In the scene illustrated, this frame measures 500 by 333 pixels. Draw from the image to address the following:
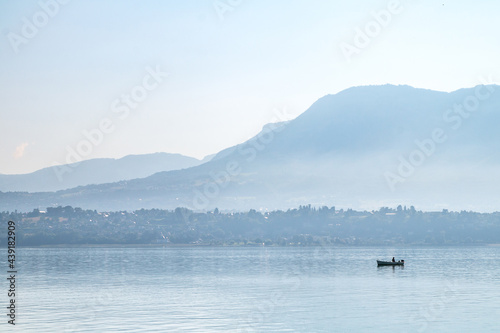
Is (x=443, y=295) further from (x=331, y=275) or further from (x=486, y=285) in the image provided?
(x=331, y=275)

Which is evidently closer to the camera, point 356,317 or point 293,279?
point 356,317

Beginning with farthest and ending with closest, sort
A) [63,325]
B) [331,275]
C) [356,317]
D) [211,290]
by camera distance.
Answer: [331,275], [211,290], [356,317], [63,325]

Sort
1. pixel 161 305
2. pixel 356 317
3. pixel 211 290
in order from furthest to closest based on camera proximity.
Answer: pixel 211 290 → pixel 161 305 → pixel 356 317

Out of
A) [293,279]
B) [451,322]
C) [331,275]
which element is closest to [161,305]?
[451,322]

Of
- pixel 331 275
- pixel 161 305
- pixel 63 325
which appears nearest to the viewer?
pixel 63 325

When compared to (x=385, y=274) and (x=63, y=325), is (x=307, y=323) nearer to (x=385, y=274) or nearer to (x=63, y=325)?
(x=63, y=325)

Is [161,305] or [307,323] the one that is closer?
[307,323]

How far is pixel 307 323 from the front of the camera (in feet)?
266

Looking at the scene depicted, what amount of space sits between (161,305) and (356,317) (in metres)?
25.5

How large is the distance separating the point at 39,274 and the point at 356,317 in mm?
95737

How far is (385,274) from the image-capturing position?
162 meters

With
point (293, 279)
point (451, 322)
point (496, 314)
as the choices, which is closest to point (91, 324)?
point (451, 322)

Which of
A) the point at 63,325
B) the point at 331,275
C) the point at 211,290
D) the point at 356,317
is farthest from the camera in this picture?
the point at 331,275

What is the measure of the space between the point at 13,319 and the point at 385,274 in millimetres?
96048
